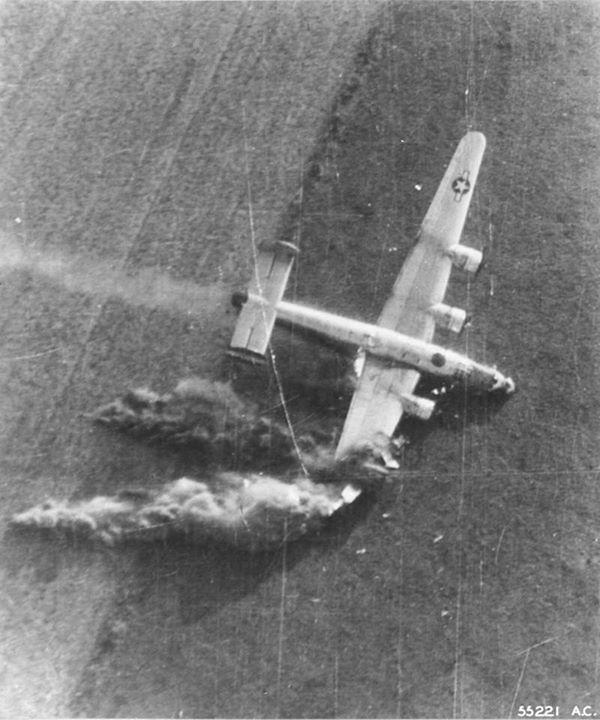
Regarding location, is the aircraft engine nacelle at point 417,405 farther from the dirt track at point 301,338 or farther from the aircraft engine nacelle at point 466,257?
the aircraft engine nacelle at point 466,257

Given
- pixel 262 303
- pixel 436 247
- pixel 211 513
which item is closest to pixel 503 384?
pixel 436 247

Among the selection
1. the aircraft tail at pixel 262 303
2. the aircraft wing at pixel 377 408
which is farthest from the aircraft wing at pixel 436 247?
the aircraft tail at pixel 262 303

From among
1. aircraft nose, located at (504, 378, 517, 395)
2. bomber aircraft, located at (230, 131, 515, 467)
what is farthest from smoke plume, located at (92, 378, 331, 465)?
aircraft nose, located at (504, 378, 517, 395)

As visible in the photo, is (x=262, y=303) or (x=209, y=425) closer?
(x=262, y=303)

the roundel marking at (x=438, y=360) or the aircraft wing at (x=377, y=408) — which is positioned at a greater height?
the roundel marking at (x=438, y=360)

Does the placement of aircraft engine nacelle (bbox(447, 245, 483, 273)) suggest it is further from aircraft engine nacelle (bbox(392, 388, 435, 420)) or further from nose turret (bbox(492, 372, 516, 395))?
aircraft engine nacelle (bbox(392, 388, 435, 420))

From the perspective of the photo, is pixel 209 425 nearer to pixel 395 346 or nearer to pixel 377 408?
pixel 377 408

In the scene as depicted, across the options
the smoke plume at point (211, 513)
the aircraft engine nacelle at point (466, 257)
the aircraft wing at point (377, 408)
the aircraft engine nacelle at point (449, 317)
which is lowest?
the smoke plume at point (211, 513)
